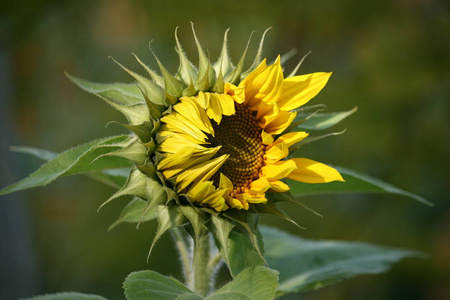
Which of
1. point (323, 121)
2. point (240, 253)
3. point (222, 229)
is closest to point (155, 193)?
point (222, 229)

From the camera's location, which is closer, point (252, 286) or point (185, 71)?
point (252, 286)

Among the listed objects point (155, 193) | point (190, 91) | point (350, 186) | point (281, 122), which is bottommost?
point (350, 186)

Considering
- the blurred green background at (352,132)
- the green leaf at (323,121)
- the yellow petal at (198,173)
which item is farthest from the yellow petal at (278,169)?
the blurred green background at (352,132)

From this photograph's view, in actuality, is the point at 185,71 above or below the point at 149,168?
above

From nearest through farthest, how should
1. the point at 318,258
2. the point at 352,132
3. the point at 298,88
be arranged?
the point at 298,88, the point at 318,258, the point at 352,132

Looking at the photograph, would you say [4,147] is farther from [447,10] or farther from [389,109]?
[447,10]

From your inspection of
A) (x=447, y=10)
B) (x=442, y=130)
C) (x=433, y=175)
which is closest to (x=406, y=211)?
(x=433, y=175)

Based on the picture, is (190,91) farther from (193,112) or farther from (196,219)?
(196,219)
